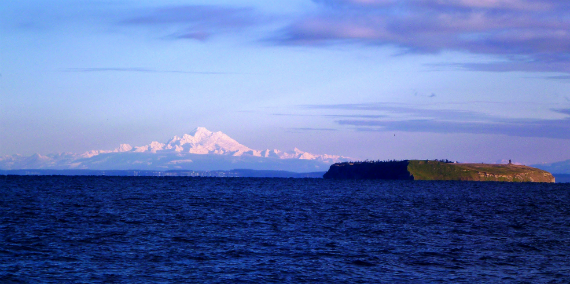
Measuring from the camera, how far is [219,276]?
125ft

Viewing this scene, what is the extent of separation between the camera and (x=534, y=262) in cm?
4478

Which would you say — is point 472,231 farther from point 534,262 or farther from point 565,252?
point 534,262

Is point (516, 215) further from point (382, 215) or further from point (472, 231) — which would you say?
point (472, 231)

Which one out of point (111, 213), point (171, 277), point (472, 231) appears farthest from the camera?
point (111, 213)

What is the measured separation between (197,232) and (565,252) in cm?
3703

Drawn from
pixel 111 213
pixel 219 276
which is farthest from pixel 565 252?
pixel 111 213

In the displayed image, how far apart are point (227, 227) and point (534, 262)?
112ft

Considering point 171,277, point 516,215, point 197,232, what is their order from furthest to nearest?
point 516,215 → point 197,232 → point 171,277

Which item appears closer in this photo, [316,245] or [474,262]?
Result: [474,262]

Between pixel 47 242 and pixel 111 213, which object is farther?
pixel 111 213

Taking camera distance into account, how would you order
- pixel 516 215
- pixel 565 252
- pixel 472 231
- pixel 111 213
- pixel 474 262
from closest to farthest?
pixel 474 262 < pixel 565 252 < pixel 472 231 < pixel 111 213 < pixel 516 215

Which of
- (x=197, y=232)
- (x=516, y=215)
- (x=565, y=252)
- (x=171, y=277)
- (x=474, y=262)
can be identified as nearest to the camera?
(x=171, y=277)

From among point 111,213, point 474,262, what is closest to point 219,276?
point 474,262

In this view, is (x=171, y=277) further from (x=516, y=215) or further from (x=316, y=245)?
(x=516, y=215)
